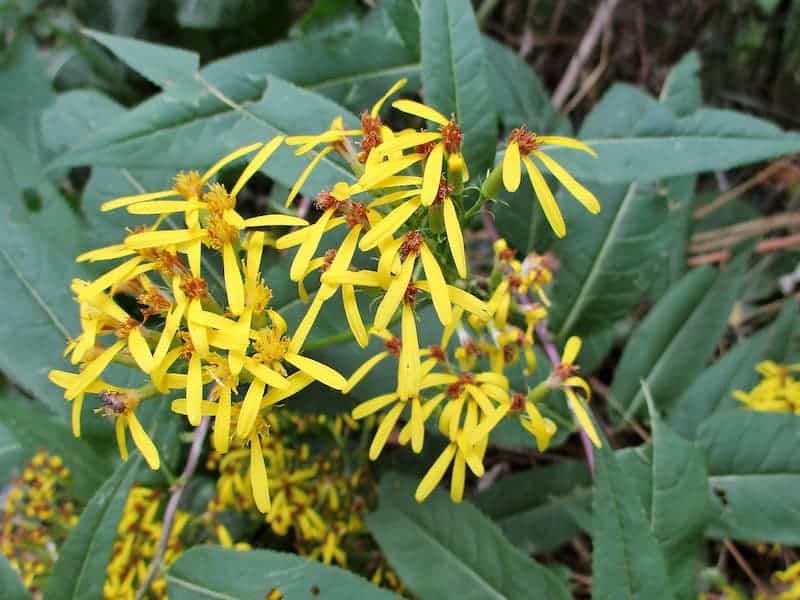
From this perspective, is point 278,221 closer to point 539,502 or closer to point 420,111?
point 420,111

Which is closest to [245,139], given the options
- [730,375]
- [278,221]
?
[278,221]

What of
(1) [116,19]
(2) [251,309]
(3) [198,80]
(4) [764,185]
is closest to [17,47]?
(1) [116,19]

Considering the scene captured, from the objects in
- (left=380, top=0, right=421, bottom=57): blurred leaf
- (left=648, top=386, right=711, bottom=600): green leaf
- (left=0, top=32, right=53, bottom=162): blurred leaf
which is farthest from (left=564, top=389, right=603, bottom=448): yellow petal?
(left=0, top=32, right=53, bottom=162): blurred leaf

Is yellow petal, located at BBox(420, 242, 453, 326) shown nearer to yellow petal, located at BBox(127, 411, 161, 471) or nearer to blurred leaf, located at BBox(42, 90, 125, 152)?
yellow petal, located at BBox(127, 411, 161, 471)

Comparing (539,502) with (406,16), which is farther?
(539,502)

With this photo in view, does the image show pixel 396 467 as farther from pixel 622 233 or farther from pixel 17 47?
pixel 17 47
